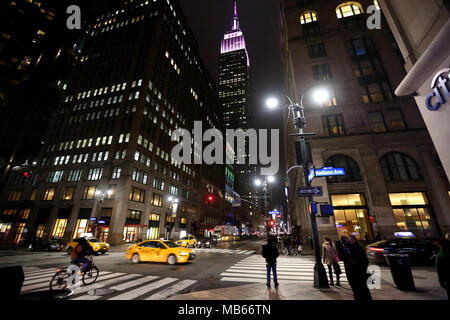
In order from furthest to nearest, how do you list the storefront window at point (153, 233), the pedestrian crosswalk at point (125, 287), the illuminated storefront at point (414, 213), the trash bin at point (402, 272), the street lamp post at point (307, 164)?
1. the storefront window at point (153, 233)
2. the illuminated storefront at point (414, 213)
3. the street lamp post at point (307, 164)
4. the trash bin at point (402, 272)
5. the pedestrian crosswalk at point (125, 287)

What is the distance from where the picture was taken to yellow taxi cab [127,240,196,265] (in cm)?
1280

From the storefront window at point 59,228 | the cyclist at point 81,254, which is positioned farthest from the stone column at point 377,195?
the storefront window at point 59,228

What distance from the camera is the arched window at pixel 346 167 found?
20984 mm

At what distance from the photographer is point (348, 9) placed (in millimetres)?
28078

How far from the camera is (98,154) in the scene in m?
37.5

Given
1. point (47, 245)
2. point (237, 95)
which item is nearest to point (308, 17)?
point (47, 245)

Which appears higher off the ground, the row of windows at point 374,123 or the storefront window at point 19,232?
the row of windows at point 374,123

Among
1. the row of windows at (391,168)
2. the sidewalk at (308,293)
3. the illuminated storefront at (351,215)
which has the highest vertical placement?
the row of windows at (391,168)

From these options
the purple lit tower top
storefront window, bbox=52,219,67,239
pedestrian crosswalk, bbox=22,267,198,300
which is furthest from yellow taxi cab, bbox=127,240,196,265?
the purple lit tower top

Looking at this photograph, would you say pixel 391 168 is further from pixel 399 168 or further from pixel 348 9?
pixel 348 9

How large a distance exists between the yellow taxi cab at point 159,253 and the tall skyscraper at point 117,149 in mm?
14669

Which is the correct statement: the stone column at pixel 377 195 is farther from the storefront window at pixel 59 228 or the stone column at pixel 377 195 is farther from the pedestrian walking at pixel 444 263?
the storefront window at pixel 59 228

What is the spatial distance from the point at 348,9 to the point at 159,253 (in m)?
40.1
